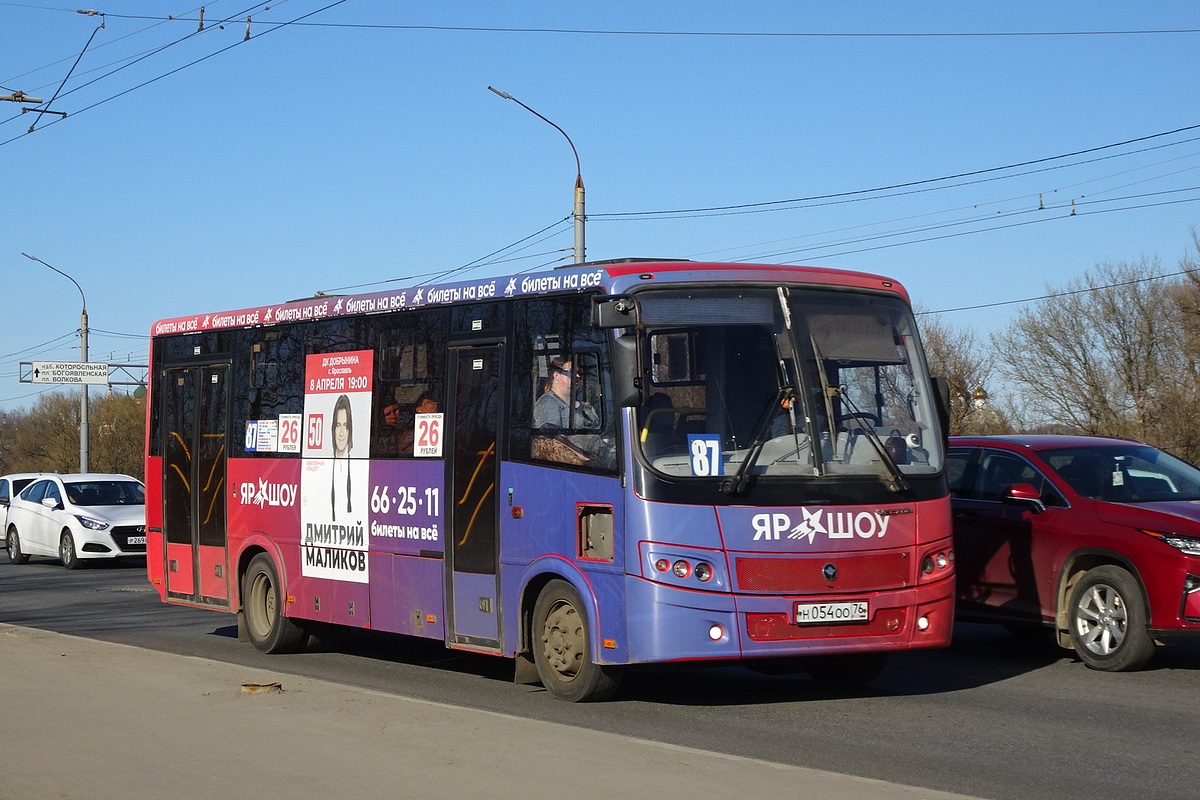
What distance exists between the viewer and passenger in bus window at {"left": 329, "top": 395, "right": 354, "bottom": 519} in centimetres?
1264

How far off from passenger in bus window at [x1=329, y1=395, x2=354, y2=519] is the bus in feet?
0.25

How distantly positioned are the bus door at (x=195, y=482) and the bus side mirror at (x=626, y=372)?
242 inches

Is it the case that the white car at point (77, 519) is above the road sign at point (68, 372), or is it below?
below

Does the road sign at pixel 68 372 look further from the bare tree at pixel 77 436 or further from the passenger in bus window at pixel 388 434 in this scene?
the passenger in bus window at pixel 388 434

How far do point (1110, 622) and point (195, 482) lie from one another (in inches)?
346

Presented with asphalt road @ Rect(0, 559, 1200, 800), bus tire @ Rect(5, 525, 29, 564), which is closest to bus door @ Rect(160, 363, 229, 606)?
asphalt road @ Rect(0, 559, 1200, 800)

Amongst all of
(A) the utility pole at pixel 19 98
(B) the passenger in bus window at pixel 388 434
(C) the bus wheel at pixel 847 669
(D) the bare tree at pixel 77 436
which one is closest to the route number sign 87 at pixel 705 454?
(C) the bus wheel at pixel 847 669

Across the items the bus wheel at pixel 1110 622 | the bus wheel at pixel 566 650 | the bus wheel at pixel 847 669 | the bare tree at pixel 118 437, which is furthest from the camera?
the bare tree at pixel 118 437

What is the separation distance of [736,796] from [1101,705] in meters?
4.25

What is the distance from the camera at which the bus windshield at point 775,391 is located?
9461mm

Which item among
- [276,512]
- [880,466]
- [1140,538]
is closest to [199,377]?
[276,512]

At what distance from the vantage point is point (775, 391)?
9.63 meters

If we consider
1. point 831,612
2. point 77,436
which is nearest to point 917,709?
point 831,612

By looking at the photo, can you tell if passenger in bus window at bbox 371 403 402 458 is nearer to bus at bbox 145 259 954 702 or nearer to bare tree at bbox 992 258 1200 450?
bus at bbox 145 259 954 702
